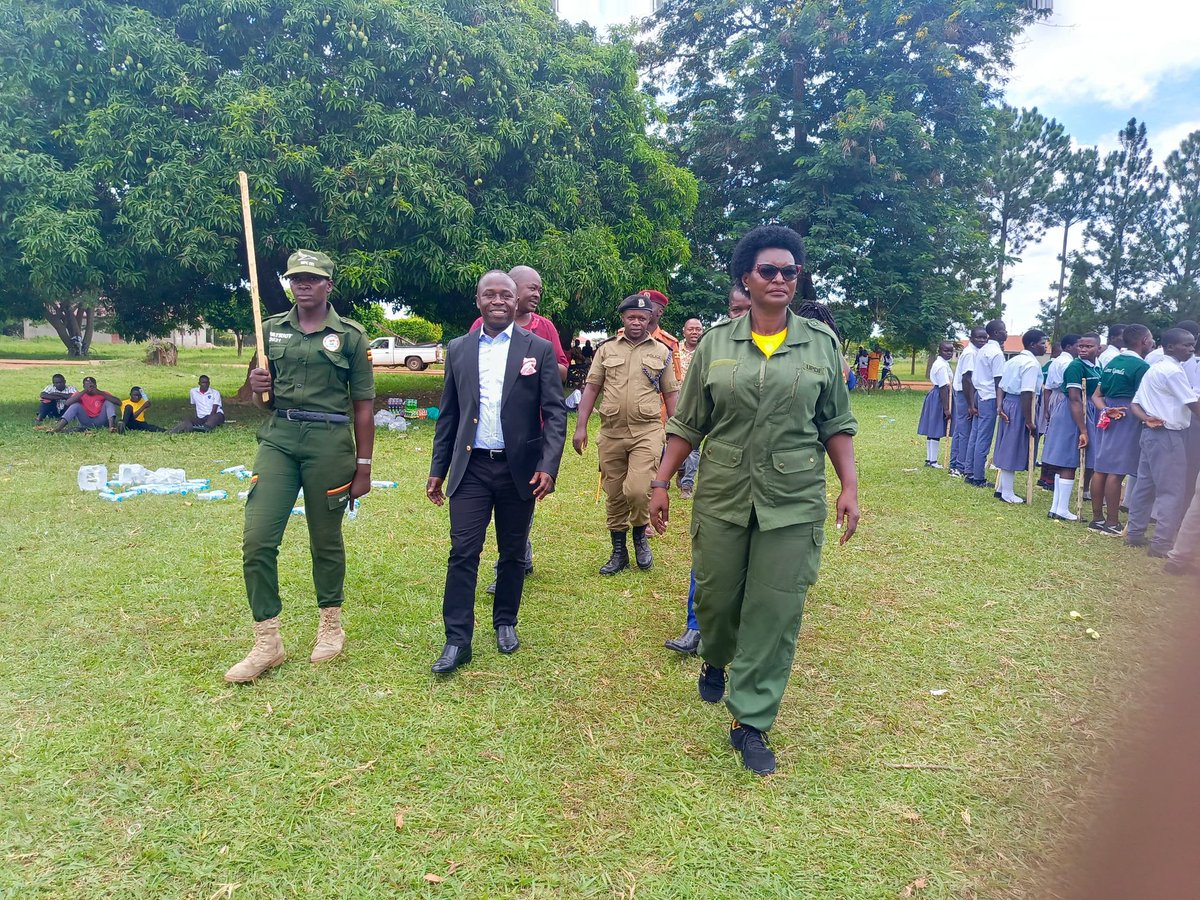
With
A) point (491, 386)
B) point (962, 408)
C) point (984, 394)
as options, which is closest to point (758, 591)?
point (491, 386)

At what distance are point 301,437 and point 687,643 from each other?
8.24ft

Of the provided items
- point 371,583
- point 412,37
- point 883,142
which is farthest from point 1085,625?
point 883,142

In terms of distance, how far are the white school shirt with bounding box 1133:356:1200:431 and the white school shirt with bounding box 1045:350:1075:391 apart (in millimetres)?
2305

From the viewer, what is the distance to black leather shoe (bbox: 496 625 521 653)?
4.42 m

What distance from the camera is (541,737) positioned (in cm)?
353

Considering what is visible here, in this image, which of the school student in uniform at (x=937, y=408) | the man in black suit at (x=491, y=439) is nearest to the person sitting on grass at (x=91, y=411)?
the man in black suit at (x=491, y=439)

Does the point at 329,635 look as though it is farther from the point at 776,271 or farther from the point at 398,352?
the point at 398,352

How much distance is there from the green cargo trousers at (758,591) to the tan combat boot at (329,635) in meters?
2.23

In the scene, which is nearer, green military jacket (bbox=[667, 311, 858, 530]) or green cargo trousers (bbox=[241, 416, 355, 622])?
green military jacket (bbox=[667, 311, 858, 530])

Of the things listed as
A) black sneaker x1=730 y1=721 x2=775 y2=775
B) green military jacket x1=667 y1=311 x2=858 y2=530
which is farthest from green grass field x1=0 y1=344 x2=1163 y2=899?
green military jacket x1=667 y1=311 x2=858 y2=530

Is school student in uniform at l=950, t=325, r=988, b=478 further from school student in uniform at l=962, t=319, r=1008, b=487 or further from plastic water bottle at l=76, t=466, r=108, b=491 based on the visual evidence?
plastic water bottle at l=76, t=466, r=108, b=491

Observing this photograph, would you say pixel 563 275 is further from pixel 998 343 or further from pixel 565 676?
pixel 565 676

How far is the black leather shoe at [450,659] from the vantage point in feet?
13.4

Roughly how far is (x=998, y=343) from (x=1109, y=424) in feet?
8.56
